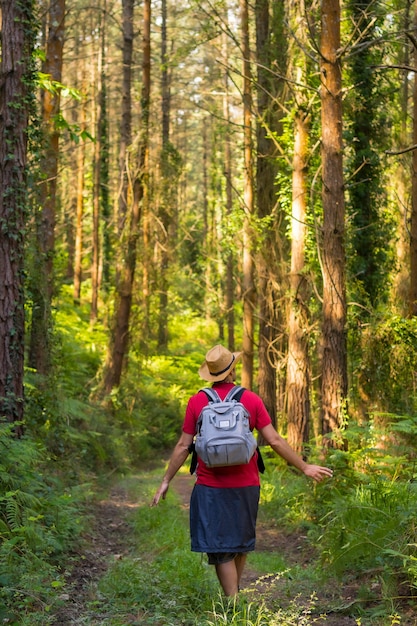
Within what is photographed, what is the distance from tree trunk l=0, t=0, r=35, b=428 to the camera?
9602 mm

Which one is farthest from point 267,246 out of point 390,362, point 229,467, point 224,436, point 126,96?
point 224,436

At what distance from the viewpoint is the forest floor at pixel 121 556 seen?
19.7ft

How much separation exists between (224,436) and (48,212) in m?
10.3

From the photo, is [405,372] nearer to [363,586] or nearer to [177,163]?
[363,586]

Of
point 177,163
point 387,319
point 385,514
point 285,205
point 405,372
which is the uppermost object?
point 177,163

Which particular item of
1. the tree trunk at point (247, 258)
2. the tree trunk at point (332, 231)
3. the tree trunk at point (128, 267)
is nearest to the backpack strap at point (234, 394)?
the tree trunk at point (332, 231)

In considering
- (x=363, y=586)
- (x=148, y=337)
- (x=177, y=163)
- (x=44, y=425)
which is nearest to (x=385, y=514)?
(x=363, y=586)

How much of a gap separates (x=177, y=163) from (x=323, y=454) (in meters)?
14.2

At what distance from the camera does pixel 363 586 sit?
21.5ft

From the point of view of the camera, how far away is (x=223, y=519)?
233 inches

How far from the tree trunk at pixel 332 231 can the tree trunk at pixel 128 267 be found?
413 inches

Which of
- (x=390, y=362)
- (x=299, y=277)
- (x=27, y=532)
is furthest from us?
(x=299, y=277)

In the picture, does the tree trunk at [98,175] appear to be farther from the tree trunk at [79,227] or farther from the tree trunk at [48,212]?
the tree trunk at [48,212]

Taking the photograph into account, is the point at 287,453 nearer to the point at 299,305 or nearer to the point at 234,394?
the point at 234,394
